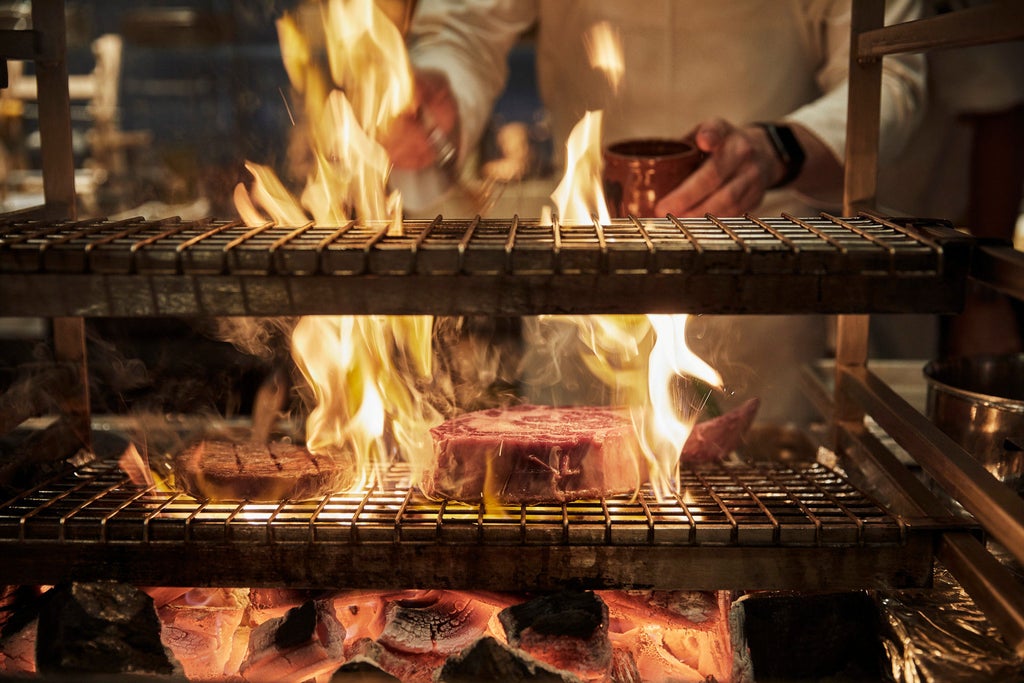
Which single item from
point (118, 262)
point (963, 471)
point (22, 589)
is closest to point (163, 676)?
point (22, 589)

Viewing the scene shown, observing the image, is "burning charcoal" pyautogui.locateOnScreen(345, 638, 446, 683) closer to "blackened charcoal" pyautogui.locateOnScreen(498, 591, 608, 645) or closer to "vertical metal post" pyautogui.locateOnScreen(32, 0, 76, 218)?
→ "blackened charcoal" pyautogui.locateOnScreen(498, 591, 608, 645)

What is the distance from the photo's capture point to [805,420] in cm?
355

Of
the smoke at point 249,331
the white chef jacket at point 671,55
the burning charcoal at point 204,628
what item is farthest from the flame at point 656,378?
the white chef jacket at point 671,55

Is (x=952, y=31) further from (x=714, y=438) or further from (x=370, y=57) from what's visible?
(x=370, y=57)

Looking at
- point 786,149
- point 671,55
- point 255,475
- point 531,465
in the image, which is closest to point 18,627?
point 255,475

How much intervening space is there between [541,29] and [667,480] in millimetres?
2215

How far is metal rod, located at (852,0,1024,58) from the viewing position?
55.2 inches

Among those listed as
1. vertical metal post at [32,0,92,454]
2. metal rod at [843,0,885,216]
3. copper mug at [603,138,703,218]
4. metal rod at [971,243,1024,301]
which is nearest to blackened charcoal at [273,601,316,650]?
vertical metal post at [32,0,92,454]

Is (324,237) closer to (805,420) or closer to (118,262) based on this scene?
(118,262)

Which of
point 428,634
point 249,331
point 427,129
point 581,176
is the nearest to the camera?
point 428,634

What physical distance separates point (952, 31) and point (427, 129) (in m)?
1.52

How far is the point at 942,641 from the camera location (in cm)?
155

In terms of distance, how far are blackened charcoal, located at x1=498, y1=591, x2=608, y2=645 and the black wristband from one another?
1.45 m

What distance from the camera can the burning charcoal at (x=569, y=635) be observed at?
1597mm
